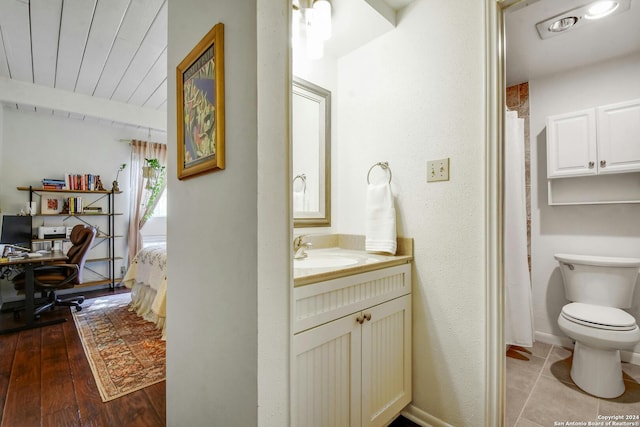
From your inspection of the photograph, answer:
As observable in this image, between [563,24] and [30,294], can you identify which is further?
[30,294]

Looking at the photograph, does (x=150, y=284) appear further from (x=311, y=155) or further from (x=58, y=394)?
(x=311, y=155)

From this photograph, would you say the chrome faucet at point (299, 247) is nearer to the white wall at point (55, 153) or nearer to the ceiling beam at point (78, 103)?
the ceiling beam at point (78, 103)

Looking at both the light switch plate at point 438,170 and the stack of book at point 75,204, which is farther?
the stack of book at point 75,204

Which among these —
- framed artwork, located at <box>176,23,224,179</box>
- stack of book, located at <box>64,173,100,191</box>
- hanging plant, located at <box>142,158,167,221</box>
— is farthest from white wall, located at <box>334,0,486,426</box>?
stack of book, located at <box>64,173,100,191</box>

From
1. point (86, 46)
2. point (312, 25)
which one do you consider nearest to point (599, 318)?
point (312, 25)

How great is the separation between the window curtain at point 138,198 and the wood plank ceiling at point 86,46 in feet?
3.06

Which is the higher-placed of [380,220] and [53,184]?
[53,184]

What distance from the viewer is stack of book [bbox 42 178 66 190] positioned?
360 cm

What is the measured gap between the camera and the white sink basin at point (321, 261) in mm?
1505

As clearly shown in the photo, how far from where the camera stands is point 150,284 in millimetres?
2908

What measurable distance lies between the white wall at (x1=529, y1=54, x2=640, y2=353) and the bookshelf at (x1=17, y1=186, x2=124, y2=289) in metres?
4.96

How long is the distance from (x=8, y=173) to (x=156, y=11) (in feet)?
10.1

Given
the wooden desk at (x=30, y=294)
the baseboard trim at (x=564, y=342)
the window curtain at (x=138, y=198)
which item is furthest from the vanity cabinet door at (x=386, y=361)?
the window curtain at (x=138, y=198)

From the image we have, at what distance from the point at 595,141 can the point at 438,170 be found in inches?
64.3
